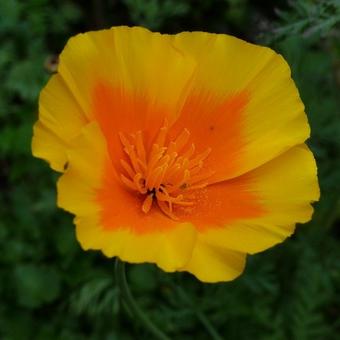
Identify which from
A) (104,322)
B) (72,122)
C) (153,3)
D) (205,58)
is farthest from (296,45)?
(104,322)

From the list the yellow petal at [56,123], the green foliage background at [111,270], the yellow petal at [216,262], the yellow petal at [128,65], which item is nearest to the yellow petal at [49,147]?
the yellow petal at [56,123]

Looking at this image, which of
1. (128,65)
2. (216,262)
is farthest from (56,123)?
(216,262)

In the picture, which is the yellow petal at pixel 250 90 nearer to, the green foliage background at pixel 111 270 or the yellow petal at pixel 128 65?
the yellow petal at pixel 128 65

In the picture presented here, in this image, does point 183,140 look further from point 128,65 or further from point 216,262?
point 216,262

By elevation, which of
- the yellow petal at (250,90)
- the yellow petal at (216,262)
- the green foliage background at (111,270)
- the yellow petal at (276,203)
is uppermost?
the yellow petal at (250,90)

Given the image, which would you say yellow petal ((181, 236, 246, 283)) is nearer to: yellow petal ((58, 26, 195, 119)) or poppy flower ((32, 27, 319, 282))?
poppy flower ((32, 27, 319, 282))

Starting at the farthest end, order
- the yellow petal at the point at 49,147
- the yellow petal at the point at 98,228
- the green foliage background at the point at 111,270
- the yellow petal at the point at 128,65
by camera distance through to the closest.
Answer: the green foliage background at the point at 111,270
the yellow petal at the point at 128,65
the yellow petal at the point at 49,147
the yellow petal at the point at 98,228

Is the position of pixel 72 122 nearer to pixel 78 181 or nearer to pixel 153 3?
pixel 78 181
